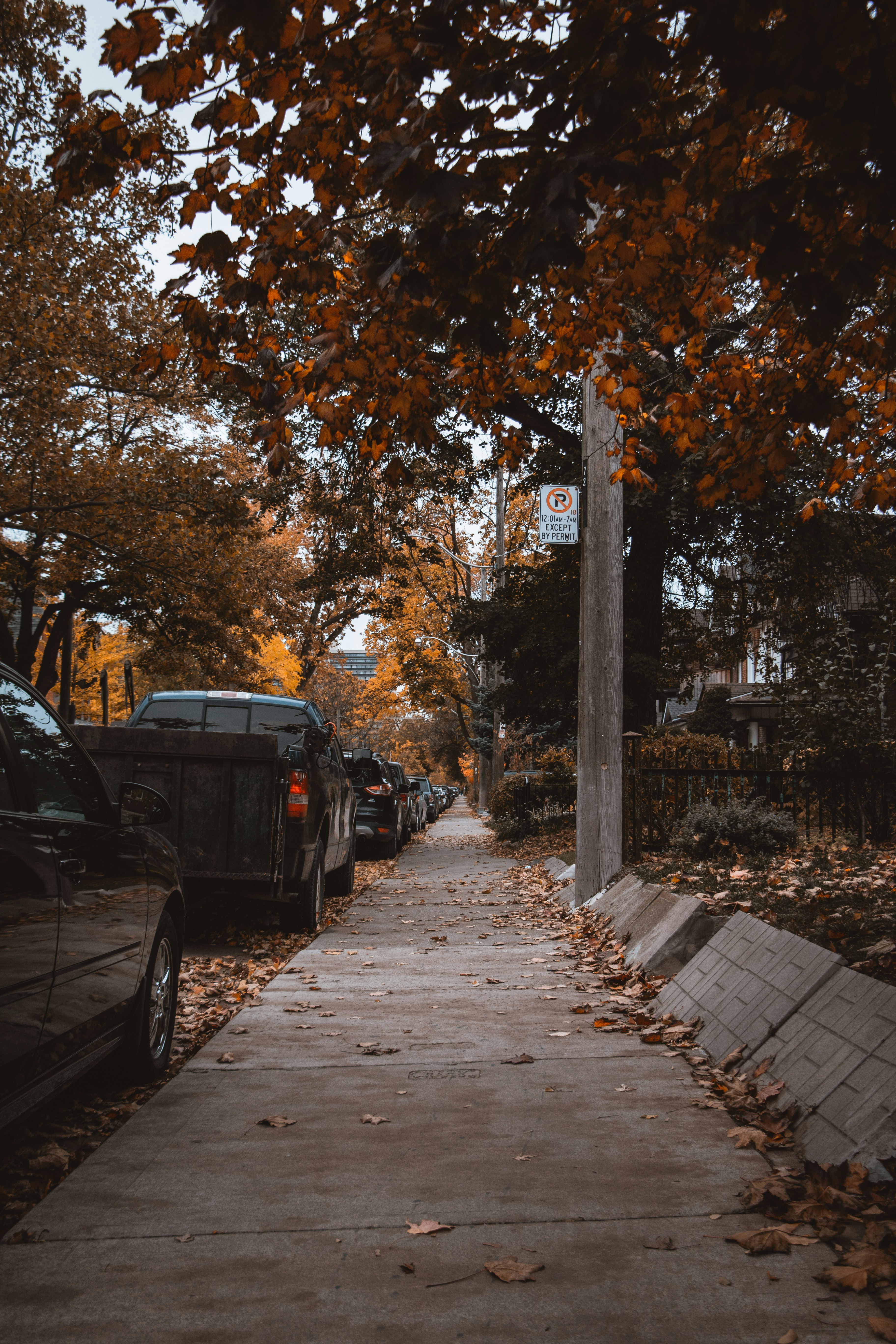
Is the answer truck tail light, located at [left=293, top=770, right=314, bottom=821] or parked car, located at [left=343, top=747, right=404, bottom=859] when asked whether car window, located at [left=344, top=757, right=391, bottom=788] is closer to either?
parked car, located at [left=343, top=747, right=404, bottom=859]

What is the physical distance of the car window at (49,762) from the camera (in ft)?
12.8

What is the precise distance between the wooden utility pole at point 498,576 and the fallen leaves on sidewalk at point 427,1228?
981 inches

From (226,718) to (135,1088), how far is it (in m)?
5.97

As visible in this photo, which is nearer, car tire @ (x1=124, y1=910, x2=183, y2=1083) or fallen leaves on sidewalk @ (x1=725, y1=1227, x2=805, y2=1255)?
fallen leaves on sidewalk @ (x1=725, y1=1227, x2=805, y2=1255)

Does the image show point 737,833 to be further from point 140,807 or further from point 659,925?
point 140,807

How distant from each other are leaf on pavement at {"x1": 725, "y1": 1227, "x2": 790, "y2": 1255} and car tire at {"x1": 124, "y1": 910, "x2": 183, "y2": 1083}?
2688 mm

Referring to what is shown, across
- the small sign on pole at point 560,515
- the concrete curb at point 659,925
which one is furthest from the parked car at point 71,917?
the small sign on pole at point 560,515

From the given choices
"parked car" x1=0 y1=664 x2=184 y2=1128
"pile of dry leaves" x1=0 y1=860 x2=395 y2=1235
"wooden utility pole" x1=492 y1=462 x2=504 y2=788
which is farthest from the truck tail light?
"wooden utility pole" x1=492 y1=462 x2=504 y2=788

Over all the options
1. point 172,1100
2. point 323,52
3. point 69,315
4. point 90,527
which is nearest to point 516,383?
point 323,52

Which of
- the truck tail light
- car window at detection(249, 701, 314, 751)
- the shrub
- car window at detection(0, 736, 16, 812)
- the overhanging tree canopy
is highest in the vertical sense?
the overhanging tree canopy

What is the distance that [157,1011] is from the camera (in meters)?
5.22

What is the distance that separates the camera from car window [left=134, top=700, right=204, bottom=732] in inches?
420

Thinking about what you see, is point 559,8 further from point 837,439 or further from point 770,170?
point 837,439

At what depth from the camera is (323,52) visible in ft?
14.5
